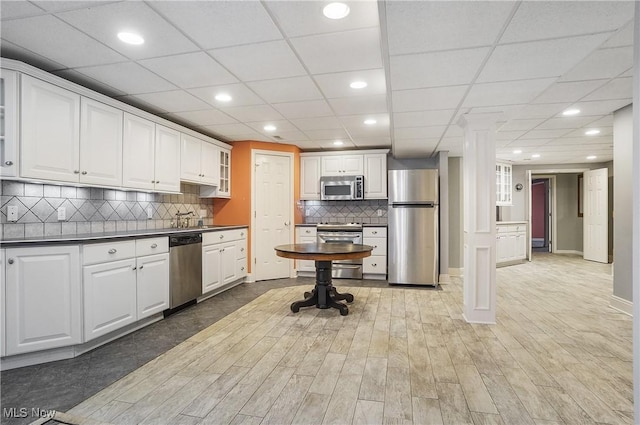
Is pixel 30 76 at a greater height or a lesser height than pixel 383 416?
greater

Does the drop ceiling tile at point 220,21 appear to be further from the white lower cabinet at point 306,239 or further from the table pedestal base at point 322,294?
the white lower cabinet at point 306,239

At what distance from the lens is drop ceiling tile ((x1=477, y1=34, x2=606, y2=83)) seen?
193cm

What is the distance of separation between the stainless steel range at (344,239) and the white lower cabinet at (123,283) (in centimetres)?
283

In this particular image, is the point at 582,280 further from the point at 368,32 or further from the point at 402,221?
the point at 368,32

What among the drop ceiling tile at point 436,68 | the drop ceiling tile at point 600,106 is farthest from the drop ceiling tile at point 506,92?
the drop ceiling tile at point 600,106

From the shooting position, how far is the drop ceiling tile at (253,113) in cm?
376

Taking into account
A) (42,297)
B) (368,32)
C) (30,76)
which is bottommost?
(42,297)

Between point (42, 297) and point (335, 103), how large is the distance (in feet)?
10.4

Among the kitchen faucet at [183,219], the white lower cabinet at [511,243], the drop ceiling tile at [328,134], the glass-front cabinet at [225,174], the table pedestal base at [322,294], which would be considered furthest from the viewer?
the white lower cabinet at [511,243]

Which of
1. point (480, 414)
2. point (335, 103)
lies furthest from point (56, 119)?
point (480, 414)

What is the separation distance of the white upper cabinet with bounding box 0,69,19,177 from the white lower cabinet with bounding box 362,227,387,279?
14.8 feet

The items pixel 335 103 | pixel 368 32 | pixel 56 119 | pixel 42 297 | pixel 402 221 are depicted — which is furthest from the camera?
pixel 402 221

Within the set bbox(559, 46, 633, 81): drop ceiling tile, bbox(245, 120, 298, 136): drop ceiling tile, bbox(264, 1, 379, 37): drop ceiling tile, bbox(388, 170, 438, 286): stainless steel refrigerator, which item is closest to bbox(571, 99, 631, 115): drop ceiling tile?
bbox(559, 46, 633, 81): drop ceiling tile

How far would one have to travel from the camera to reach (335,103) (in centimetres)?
361
